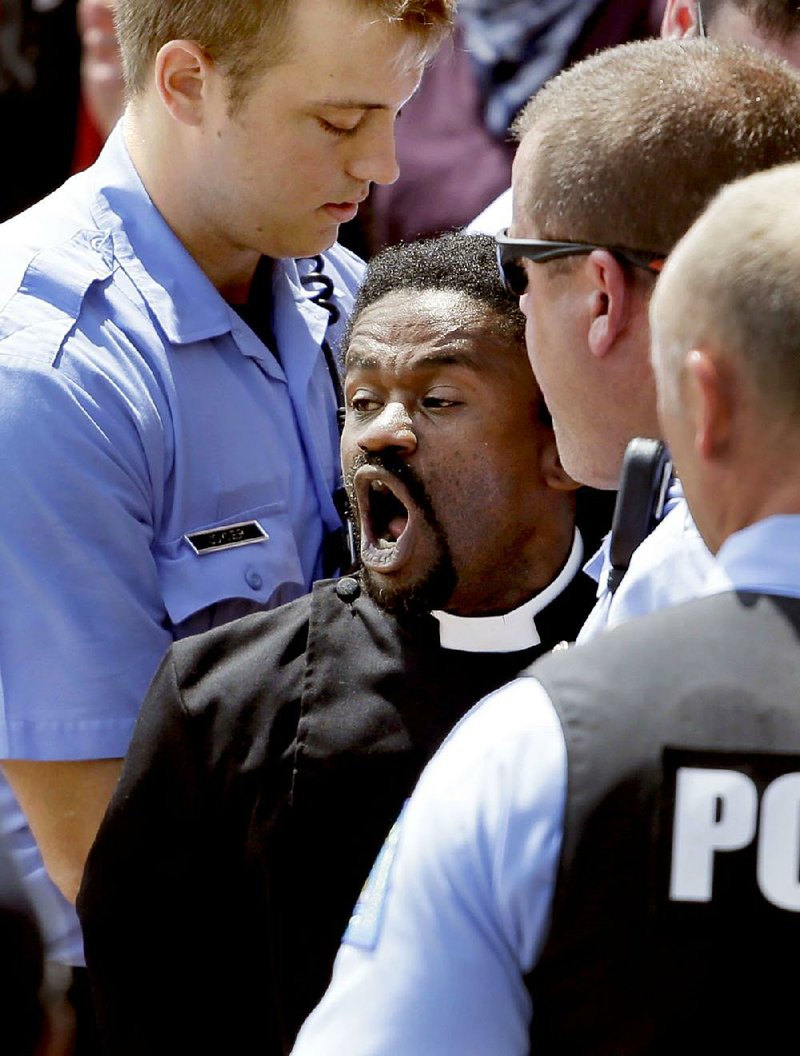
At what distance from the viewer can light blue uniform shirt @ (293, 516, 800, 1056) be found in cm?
124

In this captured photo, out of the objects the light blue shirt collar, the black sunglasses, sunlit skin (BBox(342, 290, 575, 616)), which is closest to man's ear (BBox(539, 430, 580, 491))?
sunlit skin (BBox(342, 290, 575, 616))

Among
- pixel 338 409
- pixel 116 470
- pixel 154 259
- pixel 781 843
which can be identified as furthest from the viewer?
pixel 338 409

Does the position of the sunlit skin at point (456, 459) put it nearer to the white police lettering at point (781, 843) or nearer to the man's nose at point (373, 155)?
the man's nose at point (373, 155)

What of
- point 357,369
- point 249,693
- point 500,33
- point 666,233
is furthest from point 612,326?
point 500,33

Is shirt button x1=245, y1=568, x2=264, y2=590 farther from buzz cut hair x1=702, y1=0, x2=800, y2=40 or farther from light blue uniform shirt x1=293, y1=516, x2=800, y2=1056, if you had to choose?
buzz cut hair x1=702, y1=0, x2=800, y2=40

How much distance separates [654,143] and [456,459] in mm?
515

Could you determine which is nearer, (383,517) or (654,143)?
(654,143)

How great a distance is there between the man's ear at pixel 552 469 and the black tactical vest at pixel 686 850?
84 centimetres

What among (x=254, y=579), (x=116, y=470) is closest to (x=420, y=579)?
(x=254, y=579)

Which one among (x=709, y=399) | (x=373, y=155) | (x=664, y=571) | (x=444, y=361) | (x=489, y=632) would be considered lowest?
(x=489, y=632)

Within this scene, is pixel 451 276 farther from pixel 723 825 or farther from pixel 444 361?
pixel 723 825

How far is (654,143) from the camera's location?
1.67m

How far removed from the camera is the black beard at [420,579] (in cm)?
204

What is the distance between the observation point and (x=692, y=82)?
1.70 m
